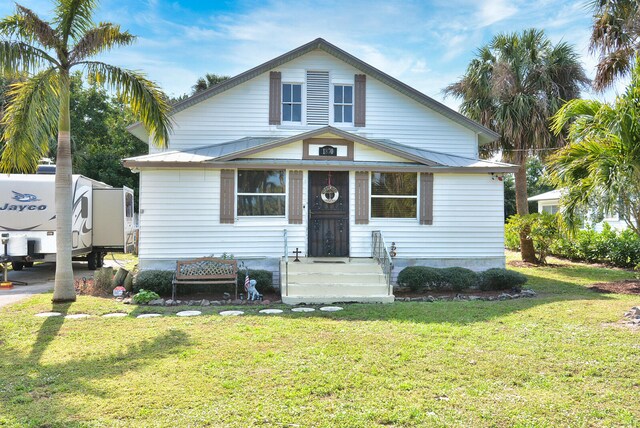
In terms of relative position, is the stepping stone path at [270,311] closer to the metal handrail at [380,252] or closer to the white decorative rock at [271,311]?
the white decorative rock at [271,311]

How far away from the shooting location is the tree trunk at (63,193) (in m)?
9.13

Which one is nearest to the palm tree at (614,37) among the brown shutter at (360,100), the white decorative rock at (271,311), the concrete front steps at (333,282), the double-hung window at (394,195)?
the double-hung window at (394,195)

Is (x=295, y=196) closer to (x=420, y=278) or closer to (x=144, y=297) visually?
(x=420, y=278)

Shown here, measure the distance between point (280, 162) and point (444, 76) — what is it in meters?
10.2

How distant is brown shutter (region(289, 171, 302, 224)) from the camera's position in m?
11.8

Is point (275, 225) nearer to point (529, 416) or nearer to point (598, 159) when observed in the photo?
point (598, 159)

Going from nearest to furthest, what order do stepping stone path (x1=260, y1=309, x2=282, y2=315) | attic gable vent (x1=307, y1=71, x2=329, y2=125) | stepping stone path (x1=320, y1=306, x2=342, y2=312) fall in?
stepping stone path (x1=260, y1=309, x2=282, y2=315) → stepping stone path (x1=320, y1=306, x2=342, y2=312) → attic gable vent (x1=307, y1=71, x2=329, y2=125)

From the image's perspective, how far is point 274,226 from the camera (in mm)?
11773

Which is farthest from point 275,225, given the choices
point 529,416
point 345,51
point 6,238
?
point 529,416

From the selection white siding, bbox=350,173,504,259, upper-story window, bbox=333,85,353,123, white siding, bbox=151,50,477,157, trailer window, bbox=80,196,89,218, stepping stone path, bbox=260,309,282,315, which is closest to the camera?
stepping stone path, bbox=260,309,282,315

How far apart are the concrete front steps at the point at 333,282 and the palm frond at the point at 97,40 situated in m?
6.17

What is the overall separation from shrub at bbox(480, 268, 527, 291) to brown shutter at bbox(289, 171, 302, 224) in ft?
16.3

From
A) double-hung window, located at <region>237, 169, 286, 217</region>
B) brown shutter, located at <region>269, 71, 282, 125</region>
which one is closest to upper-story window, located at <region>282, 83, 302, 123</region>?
brown shutter, located at <region>269, 71, 282, 125</region>

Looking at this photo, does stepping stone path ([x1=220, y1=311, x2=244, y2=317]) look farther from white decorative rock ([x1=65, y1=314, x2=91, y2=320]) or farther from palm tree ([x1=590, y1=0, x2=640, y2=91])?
palm tree ([x1=590, y1=0, x2=640, y2=91])
